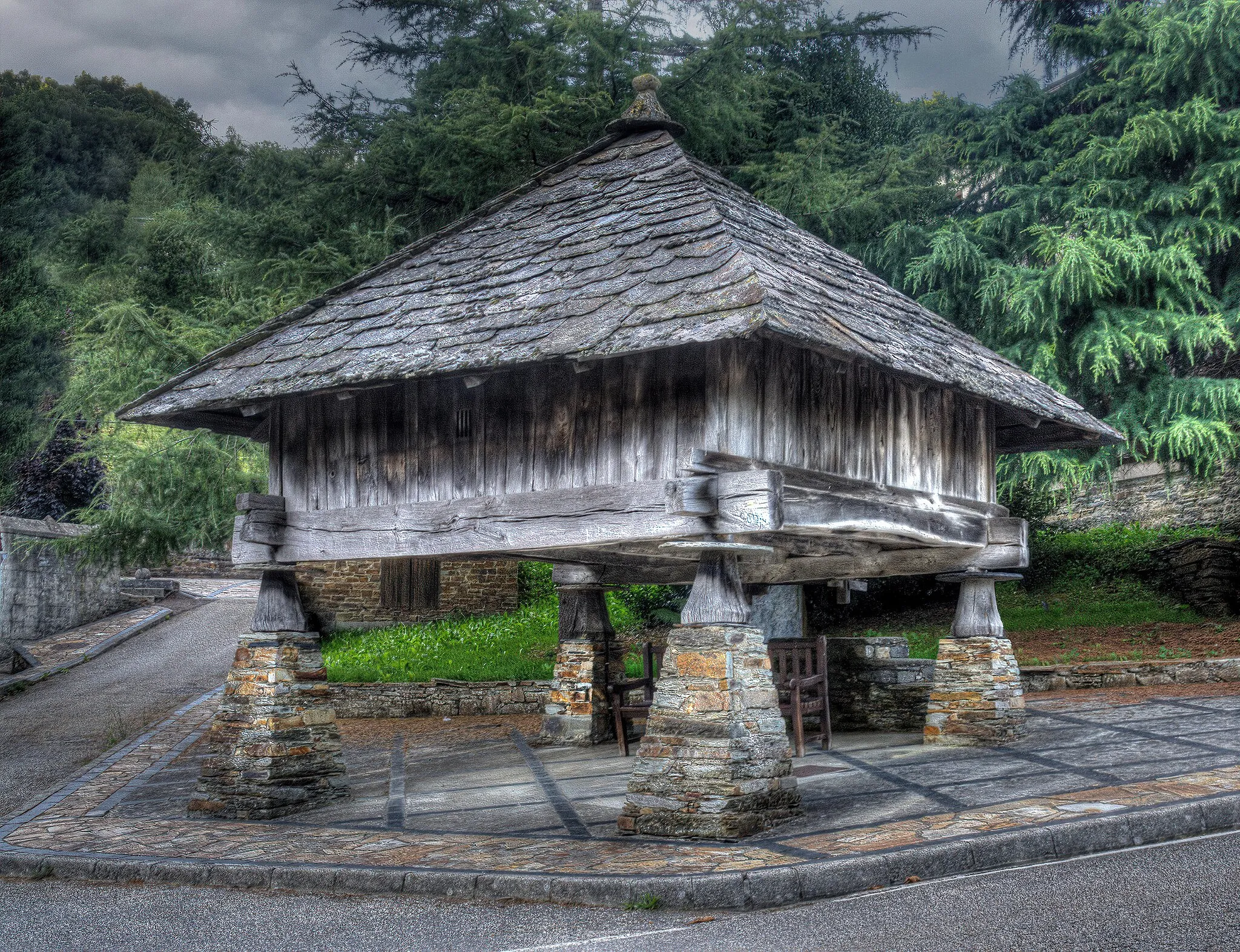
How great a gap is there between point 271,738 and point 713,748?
3577 mm

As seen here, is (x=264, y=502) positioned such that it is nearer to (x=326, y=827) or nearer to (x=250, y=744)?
(x=250, y=744)

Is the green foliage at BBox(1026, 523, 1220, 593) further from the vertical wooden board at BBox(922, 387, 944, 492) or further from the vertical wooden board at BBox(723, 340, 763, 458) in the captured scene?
the vertical wooden board at BBox(723, 340, 763, 458)

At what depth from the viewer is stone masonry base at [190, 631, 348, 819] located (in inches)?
314

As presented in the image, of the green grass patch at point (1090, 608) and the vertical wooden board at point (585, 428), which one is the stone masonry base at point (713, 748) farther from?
the green grass patch at point (1090, 608)

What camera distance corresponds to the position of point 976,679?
937cm

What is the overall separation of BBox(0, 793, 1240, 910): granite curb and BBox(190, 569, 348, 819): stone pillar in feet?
4.66

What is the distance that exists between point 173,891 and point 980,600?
6.68 metres

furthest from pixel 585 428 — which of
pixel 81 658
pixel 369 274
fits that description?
pixel 81 658

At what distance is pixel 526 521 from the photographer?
711 cm

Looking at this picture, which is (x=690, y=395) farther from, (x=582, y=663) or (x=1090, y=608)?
(x=1090, y=608)

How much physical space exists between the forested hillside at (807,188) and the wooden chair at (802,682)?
5172mm

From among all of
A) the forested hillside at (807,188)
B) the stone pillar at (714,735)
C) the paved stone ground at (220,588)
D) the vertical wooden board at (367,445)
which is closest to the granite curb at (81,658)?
the paved stone ground at (220,588)

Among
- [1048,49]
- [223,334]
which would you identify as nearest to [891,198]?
[1048,49]

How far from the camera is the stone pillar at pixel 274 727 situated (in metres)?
7.99
